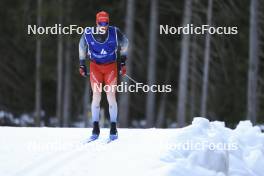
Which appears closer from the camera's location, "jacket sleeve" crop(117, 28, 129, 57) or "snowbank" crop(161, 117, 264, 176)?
"snowbank" crop(161, 117, 264, 176)

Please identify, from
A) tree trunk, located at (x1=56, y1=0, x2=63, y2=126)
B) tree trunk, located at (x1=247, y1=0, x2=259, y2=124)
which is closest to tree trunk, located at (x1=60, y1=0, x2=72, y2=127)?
tree trunk, located at (x1=56, y1=0, x2=63, y2=126)

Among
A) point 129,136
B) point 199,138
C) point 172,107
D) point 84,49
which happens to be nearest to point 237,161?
point 199,138

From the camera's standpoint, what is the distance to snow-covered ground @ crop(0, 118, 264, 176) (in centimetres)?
770

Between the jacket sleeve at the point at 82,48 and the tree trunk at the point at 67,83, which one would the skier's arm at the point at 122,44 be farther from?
the tree trunk at the point at 67,83

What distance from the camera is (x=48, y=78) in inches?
1167

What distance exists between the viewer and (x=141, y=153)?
28.0 feet

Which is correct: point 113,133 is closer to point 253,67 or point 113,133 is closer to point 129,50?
point 253,67

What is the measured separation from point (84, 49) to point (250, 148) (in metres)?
2.96

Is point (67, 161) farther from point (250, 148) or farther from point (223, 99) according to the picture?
point (223, 99)

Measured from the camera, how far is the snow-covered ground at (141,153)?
303 inches

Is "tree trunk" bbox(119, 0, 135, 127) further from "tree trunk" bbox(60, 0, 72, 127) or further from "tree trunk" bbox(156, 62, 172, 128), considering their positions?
"tree trunk" bbox(156, 62, 172, 128)

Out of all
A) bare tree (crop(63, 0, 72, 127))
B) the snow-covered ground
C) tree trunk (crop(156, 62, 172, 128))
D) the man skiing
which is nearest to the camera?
the snow-covered ground

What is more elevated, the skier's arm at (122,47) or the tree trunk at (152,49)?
the tree trunk at (152,49)

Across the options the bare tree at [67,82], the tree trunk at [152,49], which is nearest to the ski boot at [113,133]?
the tree trunk at [152,49]
